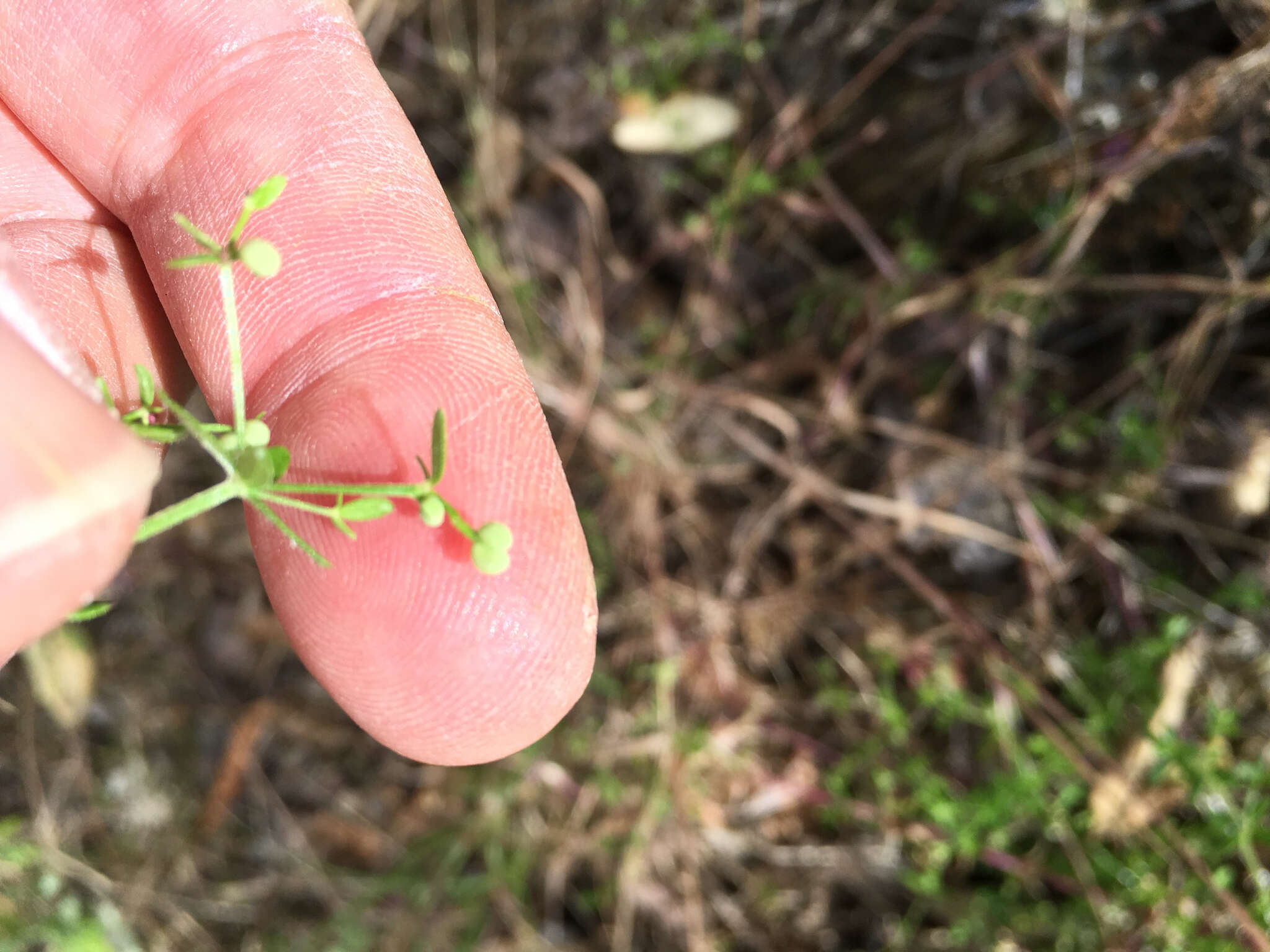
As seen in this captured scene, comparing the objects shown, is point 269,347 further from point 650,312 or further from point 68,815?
point 68,815

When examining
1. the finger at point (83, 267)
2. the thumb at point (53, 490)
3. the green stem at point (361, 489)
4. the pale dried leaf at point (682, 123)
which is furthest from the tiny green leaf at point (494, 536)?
the pale dried leaf at point (682, 123)

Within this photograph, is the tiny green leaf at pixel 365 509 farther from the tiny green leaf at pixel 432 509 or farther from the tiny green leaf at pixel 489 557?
the tiny green leaf at pixel 489 557

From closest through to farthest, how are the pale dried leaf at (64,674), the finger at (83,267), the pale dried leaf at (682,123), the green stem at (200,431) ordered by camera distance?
the green stem at (200,431), the finger at (83,267), the pale dried leaf at (64,674), the pale dried leaf at (682,123)

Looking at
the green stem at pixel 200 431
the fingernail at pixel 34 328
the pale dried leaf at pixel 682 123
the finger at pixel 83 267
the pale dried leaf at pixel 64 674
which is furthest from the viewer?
the pale dried leaf at pixel 682 123

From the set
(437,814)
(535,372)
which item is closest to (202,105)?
(535,372)

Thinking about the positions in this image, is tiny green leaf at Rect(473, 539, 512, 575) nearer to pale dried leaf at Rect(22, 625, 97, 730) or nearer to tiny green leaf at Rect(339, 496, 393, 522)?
tiny green leaf at Rect(339, 496, 393, 522)

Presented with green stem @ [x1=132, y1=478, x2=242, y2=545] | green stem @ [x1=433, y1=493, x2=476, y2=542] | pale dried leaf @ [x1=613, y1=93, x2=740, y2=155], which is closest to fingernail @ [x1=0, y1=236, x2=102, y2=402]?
green stem @ [x1=132, y1=478, x2=242, y2=545]

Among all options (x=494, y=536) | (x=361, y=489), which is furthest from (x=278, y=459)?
(x=494, y=536)
